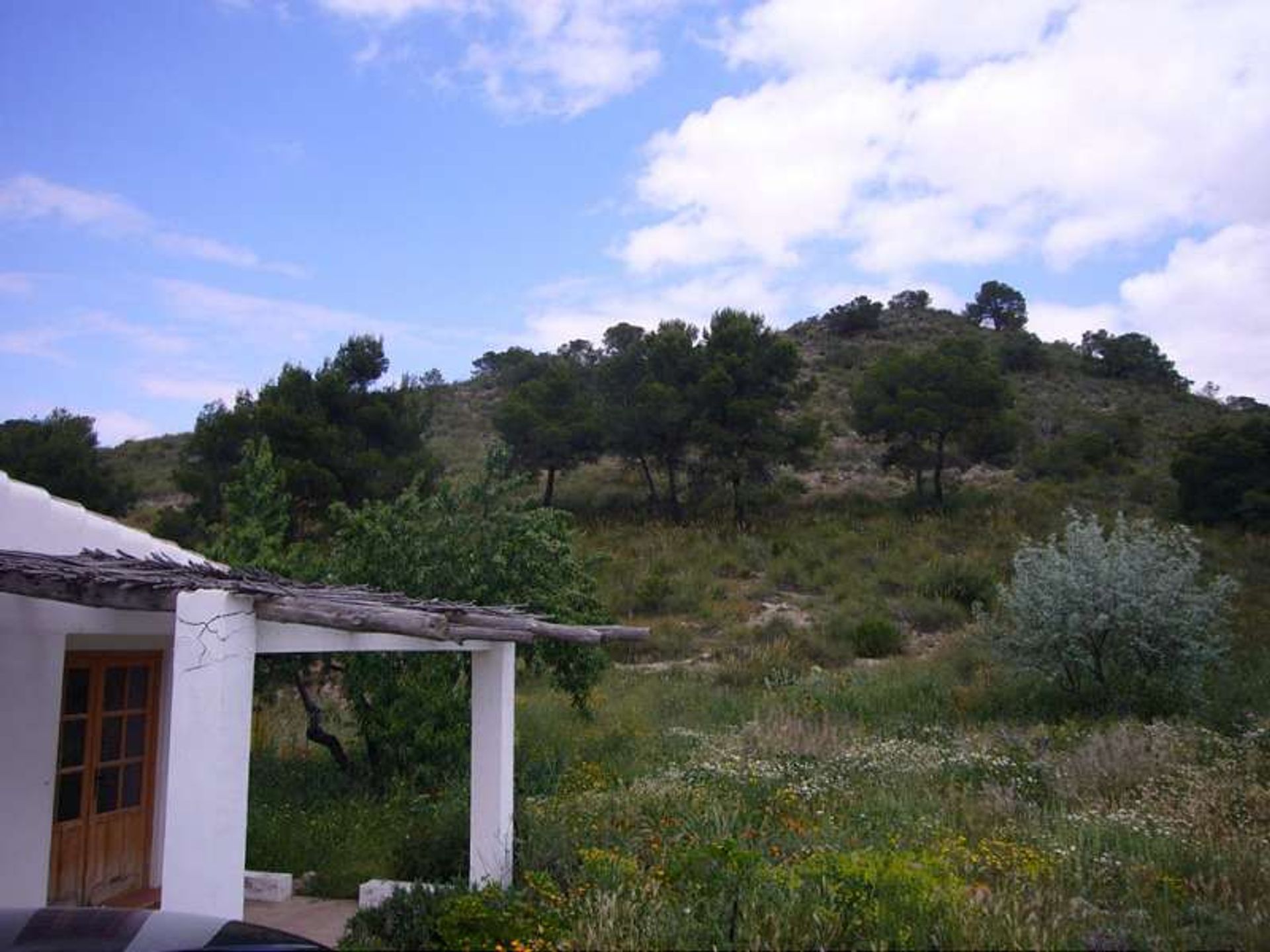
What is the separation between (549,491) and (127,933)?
27734mm

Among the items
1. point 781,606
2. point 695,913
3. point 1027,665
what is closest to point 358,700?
point 695,913

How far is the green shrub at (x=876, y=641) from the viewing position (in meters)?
20.2

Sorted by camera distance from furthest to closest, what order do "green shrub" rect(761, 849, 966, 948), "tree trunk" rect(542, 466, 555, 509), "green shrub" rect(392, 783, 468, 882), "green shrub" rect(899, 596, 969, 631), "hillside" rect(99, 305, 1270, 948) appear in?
"tree trunk" rect(542, 466, 555, 509) < "green shrub" rect(899, 596, 969, 631) < "green shrub" rect(392, 783, 468, 882) < "hillside" rect(99, 305, 1270, 948) < "green shrub" rect(761, 849, 966, 948)

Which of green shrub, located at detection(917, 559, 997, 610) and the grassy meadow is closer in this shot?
the grassy meadow

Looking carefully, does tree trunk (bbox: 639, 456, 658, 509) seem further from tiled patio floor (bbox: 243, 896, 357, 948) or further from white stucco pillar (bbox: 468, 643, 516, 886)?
white stucco pillar (bbox: 468, 643, 516, 886)

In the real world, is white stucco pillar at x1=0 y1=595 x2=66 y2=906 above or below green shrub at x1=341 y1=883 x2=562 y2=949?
above

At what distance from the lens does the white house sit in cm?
469

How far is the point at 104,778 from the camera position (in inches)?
323

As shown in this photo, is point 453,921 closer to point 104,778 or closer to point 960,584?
point 104,778

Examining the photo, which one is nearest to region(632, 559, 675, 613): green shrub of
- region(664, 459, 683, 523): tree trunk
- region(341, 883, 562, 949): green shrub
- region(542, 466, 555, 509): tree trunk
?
region(664, 459, 683, 523): tree trunk

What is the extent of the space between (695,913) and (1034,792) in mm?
5821

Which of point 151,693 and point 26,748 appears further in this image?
point 151,693

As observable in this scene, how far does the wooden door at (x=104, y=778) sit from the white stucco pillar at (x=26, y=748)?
438 millimetres

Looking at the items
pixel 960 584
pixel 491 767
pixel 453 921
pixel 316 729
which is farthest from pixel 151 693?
pixel 960 584
